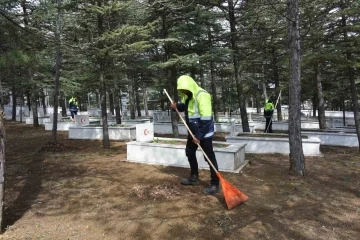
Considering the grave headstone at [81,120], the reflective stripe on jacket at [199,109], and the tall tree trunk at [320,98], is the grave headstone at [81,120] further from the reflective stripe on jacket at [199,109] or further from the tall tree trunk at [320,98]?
the tall tree trunk at [320,98]

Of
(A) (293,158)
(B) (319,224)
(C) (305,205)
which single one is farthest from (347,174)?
(B) (319,224)

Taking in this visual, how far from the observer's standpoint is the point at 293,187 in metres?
5.93

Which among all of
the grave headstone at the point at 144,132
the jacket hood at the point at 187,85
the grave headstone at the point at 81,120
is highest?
the jacket hood at the point at 187,85

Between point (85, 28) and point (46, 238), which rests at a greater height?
point (85, 28)

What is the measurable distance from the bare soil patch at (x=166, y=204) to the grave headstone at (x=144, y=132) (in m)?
0.99

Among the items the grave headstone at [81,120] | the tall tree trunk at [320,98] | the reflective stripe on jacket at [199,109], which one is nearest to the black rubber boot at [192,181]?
the reflective stripe on jacket at [199,109]

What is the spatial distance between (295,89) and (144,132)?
4.27 metres

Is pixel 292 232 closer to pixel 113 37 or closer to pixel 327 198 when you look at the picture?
pixel 327 198

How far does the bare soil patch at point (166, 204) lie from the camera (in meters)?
3.96

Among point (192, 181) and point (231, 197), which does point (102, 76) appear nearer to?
point (192, 181)

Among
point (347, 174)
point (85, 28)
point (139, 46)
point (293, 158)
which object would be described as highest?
point (85, 28)

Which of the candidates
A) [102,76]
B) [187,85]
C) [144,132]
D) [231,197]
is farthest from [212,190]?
[102,76]

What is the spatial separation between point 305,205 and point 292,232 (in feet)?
3.81

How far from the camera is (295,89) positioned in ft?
21.8
